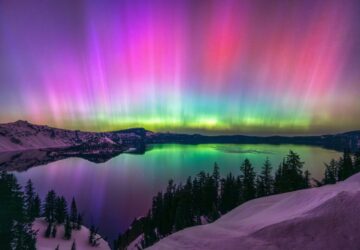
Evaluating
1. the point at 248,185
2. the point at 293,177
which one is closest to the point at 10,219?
the point at 248,185

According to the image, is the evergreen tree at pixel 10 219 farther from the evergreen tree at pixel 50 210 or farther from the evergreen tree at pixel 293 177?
the evergreen tree at pixel 293 177

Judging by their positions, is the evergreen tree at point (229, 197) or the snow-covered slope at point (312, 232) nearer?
the snow-covered slope at point (312, 232)

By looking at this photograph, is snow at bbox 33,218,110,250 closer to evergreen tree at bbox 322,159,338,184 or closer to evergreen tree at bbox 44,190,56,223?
evergreen tree at bbox 44,190,56,223

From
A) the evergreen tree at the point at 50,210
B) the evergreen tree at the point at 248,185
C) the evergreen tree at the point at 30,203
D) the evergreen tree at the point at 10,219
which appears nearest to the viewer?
the evergreen tree at the point at 10,219

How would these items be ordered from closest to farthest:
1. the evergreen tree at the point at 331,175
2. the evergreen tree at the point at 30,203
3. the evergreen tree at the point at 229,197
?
the evergreen tree at the point at 229,197
the evergreen tree at the point at 30,203
the evergreen tree at the point at 331,175

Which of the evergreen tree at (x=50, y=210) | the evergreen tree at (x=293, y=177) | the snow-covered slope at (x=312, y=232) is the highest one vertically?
the snow-covered slope at (x=312, y=232)

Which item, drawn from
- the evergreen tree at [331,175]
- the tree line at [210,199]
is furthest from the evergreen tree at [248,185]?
the evergreen tree at [331,175]

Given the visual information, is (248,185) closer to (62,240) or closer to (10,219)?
(10,219)

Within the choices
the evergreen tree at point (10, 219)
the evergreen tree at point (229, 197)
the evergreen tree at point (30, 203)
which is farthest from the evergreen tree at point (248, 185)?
the evergreen tree at point (30, 203)

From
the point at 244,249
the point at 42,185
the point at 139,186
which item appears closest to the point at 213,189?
the point at 244,249

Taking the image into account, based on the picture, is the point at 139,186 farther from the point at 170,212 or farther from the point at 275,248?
the point at 275,248

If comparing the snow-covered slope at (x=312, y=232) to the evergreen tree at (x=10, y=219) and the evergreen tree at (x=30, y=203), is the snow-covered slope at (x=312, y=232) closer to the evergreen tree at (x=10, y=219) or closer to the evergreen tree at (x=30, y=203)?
the evergreen tree at (x=10, y=219)

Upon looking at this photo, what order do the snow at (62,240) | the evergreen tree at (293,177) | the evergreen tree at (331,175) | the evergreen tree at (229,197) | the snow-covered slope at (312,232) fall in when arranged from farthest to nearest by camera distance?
the evergreen tree at (331,175)
the evergreen tree at (229,197)
the snow at (62,240)
the evergreen tree at (293,177)
the snow-covered slope at (312,232)

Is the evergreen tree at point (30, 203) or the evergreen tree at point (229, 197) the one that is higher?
the evergreen tree at point (229, 197)
